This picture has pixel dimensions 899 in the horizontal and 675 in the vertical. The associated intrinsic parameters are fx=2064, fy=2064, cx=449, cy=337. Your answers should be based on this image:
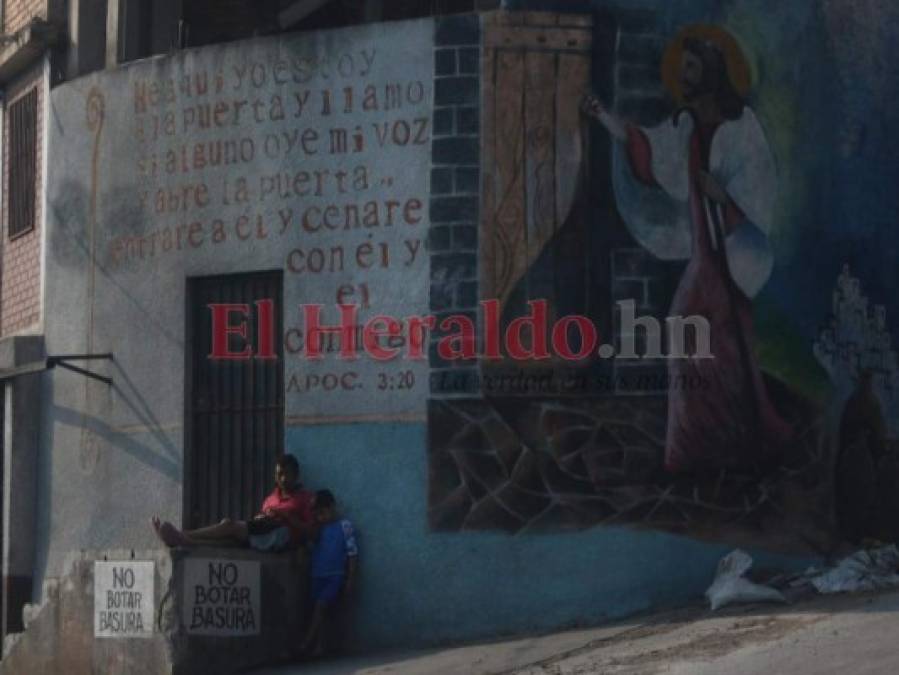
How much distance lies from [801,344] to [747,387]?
572 mm

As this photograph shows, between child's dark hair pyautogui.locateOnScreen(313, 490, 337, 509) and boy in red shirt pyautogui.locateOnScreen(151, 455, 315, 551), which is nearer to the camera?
boy in red shirt pyautogui.locateOnScreen(151, 455, 315, 551)

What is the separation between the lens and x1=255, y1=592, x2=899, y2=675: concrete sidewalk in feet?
42.3

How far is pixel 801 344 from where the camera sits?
1599 cm

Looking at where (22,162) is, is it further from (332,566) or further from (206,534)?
(332,566)

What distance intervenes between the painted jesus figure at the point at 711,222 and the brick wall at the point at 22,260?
6180mm

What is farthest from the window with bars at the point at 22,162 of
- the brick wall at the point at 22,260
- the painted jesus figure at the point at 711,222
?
the painted jesus figure at the point at 711,222

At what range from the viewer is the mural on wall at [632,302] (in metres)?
15.5

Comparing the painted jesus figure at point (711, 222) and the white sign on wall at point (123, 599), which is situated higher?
the painted jesus figure at point (711, 222)

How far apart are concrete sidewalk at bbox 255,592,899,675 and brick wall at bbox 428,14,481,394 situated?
2.08 meters

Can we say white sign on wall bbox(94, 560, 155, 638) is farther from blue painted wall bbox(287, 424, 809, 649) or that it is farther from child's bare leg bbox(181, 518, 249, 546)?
blue painted wall bbox(287, 424, 809, 649)

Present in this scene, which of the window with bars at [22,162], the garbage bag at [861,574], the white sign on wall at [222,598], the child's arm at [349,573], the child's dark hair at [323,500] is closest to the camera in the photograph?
the garbage bag at [861,574]

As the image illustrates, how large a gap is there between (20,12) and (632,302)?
7680 millimetres

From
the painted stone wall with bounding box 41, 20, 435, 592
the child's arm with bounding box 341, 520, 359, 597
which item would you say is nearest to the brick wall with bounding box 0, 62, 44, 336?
the painted stone wall with bounding box 41, 20, 435, 592

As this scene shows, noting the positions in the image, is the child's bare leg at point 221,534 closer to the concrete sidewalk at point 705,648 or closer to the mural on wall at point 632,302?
the concrete sidewalk at point 705,648
